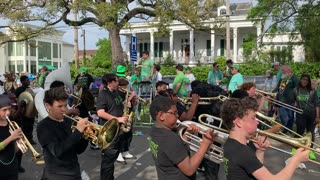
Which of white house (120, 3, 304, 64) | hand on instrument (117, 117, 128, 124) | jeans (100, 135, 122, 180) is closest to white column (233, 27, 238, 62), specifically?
white house (120, 3, 304, 64)

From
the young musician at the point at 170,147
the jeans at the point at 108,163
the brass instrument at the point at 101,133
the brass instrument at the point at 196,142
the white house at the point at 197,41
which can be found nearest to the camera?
the young musician at the point at 170,147

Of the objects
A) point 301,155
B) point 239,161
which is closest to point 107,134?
point 239,161

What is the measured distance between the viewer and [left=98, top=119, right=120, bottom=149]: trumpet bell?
12.8ft

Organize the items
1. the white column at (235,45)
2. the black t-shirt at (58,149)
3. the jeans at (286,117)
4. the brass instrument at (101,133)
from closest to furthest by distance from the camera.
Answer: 1. the black t-shirt at (58,149)
2. the brass instrument at (101,133)
3. the jeans at (286,117)
4. the white column at (235,45)

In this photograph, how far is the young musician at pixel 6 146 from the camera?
3980 mm

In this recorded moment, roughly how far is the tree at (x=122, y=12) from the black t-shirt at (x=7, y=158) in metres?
14.4

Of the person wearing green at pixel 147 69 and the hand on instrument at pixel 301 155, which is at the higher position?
the person wearing green at pixel 147 69

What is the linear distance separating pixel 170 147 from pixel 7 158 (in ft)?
6.40

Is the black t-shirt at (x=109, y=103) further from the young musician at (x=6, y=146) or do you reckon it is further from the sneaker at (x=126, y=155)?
the young musician at (x=6, y=146)

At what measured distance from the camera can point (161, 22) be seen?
1923 cm

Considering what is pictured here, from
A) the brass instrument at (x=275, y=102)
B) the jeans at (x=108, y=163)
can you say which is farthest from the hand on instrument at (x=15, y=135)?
the brass instrument at (x=275, y=102)

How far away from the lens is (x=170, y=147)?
3080mm

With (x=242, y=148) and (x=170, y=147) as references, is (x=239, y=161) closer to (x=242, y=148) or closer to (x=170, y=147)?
(x=242, y=148)

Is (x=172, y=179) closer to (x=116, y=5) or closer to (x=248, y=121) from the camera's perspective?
(x=248, y=121)
